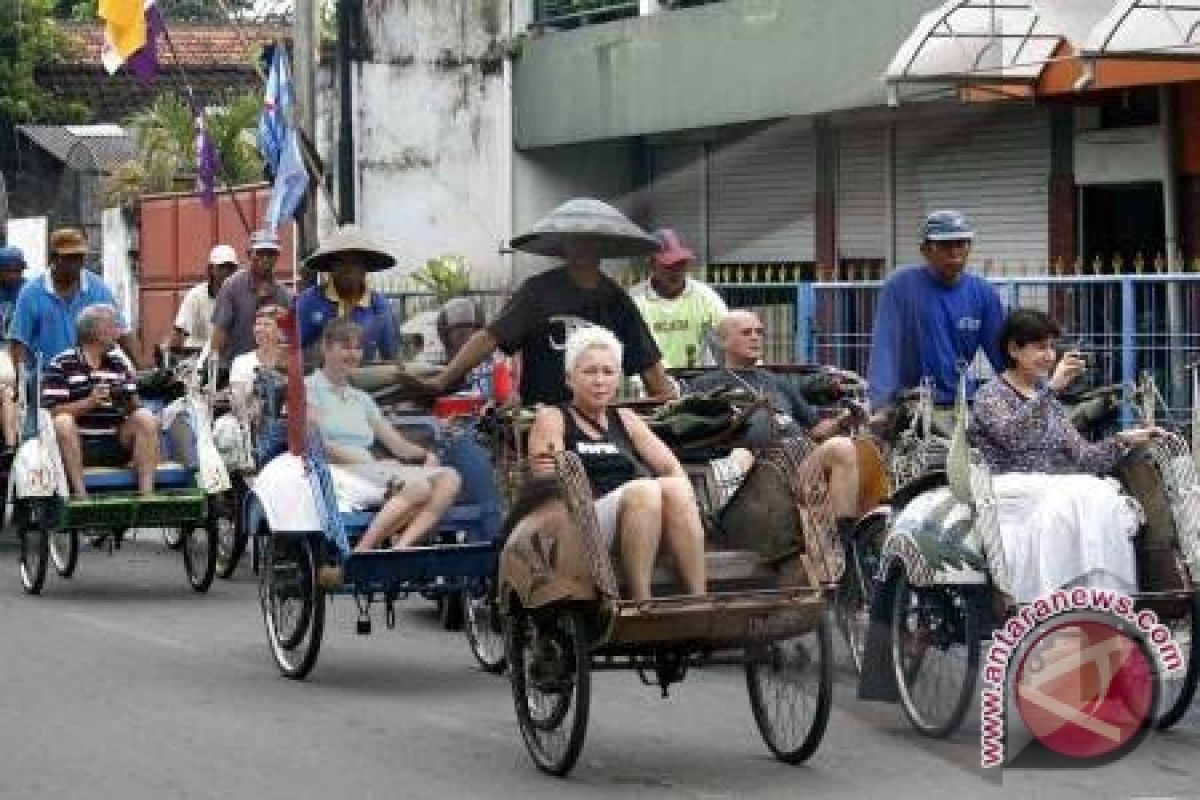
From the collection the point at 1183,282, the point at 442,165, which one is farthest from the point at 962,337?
the point at 442,165

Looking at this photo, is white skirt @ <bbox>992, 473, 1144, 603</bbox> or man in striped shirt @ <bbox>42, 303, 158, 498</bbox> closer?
white skirt @ <bbox>992, 473, 1144, 603</bbox>

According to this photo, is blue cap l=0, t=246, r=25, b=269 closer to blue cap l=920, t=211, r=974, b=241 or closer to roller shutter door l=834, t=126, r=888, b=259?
roller shutter door l=834, t=126, r=888, b=259

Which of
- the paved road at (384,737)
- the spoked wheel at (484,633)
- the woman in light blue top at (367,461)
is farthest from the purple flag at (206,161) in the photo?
the spoked wheel at (484,633)

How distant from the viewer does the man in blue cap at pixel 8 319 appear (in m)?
17.5

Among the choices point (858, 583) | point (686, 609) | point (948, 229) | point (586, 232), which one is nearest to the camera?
point (686, 609)

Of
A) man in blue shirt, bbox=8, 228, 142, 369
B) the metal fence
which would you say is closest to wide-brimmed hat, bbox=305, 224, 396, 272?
the metal fence

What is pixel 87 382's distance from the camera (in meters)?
15.4

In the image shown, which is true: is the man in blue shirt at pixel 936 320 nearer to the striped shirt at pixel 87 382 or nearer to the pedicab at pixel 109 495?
the pedicab at pixel 109 495

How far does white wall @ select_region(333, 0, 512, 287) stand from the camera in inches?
1036

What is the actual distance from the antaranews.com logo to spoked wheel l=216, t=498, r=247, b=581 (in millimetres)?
6876

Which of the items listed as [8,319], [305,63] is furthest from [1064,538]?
[305,63]

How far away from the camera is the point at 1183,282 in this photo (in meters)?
15.9

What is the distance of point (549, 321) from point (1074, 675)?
282 cm

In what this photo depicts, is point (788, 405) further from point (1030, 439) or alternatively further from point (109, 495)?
point (109, 495)
